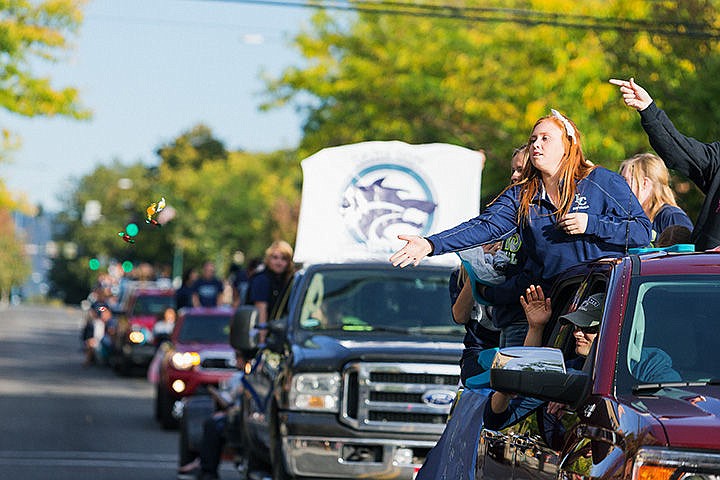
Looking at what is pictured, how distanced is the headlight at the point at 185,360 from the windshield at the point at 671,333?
51.7 ft

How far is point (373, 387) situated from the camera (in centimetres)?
1099

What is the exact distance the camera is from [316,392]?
11.0m

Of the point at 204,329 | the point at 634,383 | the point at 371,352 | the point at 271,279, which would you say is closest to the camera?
the point at 634,383

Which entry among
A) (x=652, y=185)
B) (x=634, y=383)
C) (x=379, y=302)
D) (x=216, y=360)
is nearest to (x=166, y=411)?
(x=216, y=360)

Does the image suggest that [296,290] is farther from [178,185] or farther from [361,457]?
[178,185]

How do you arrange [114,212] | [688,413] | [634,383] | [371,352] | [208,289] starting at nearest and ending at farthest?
[688,413] < [634,383] < [371,352] < [208,289] < [114,212]

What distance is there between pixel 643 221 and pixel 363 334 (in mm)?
5080

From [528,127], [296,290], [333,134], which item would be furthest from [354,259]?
[333,134]

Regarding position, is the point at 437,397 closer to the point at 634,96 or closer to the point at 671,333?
the point at 634,96

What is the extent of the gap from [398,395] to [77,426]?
9.89 m

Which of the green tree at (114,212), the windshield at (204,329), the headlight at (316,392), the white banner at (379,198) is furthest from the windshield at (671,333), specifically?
the green tree at (114,212)

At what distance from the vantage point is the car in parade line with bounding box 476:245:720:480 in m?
4.57

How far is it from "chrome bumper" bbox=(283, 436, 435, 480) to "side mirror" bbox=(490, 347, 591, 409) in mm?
5629

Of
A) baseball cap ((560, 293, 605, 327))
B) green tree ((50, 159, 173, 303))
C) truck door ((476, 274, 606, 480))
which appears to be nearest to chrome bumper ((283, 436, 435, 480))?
truck door ((476, 274, 606, 480))
